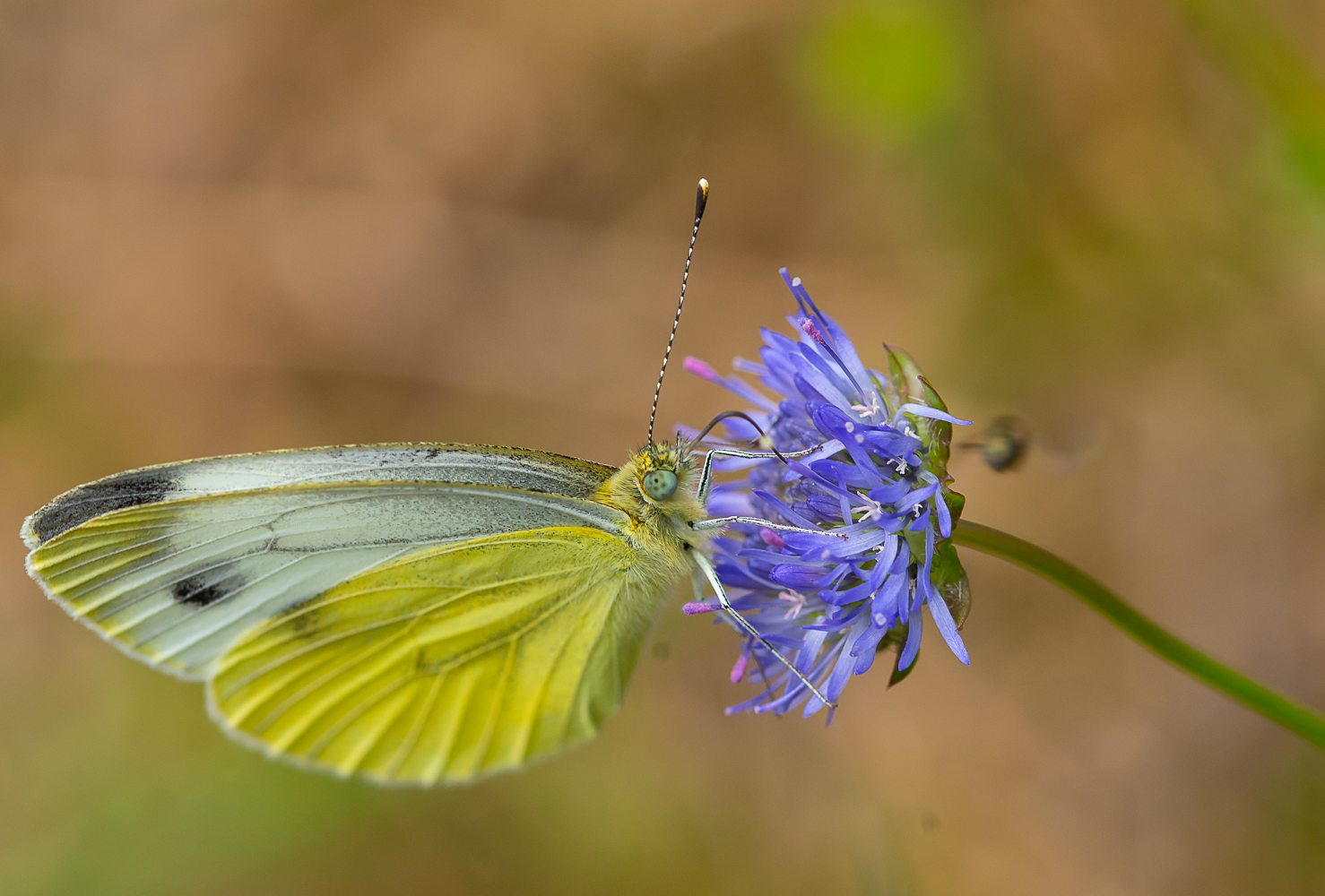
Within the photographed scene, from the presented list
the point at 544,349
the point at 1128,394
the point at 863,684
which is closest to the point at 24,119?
the point at 544,349

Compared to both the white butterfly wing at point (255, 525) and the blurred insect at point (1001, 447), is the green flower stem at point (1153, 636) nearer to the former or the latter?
the blurred insect at point (1001, 447)

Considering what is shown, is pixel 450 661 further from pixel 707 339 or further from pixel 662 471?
pixel 707 339

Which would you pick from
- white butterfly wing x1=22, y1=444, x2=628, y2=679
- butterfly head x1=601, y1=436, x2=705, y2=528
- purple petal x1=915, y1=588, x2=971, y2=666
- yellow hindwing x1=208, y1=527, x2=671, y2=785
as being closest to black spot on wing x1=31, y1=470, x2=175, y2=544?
white butterfly wing x1=22, y1=444, x2=628, y2=679

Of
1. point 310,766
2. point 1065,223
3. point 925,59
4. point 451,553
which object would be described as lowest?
point 310,766

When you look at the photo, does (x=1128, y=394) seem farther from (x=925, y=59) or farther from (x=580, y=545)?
(x=580, y=545)

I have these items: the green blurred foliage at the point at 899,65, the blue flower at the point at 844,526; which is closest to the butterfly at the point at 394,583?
the blue flower at the point at 844,526

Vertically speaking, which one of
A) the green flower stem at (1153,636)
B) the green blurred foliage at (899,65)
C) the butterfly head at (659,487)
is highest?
the green blurred foliage at (899,65)
